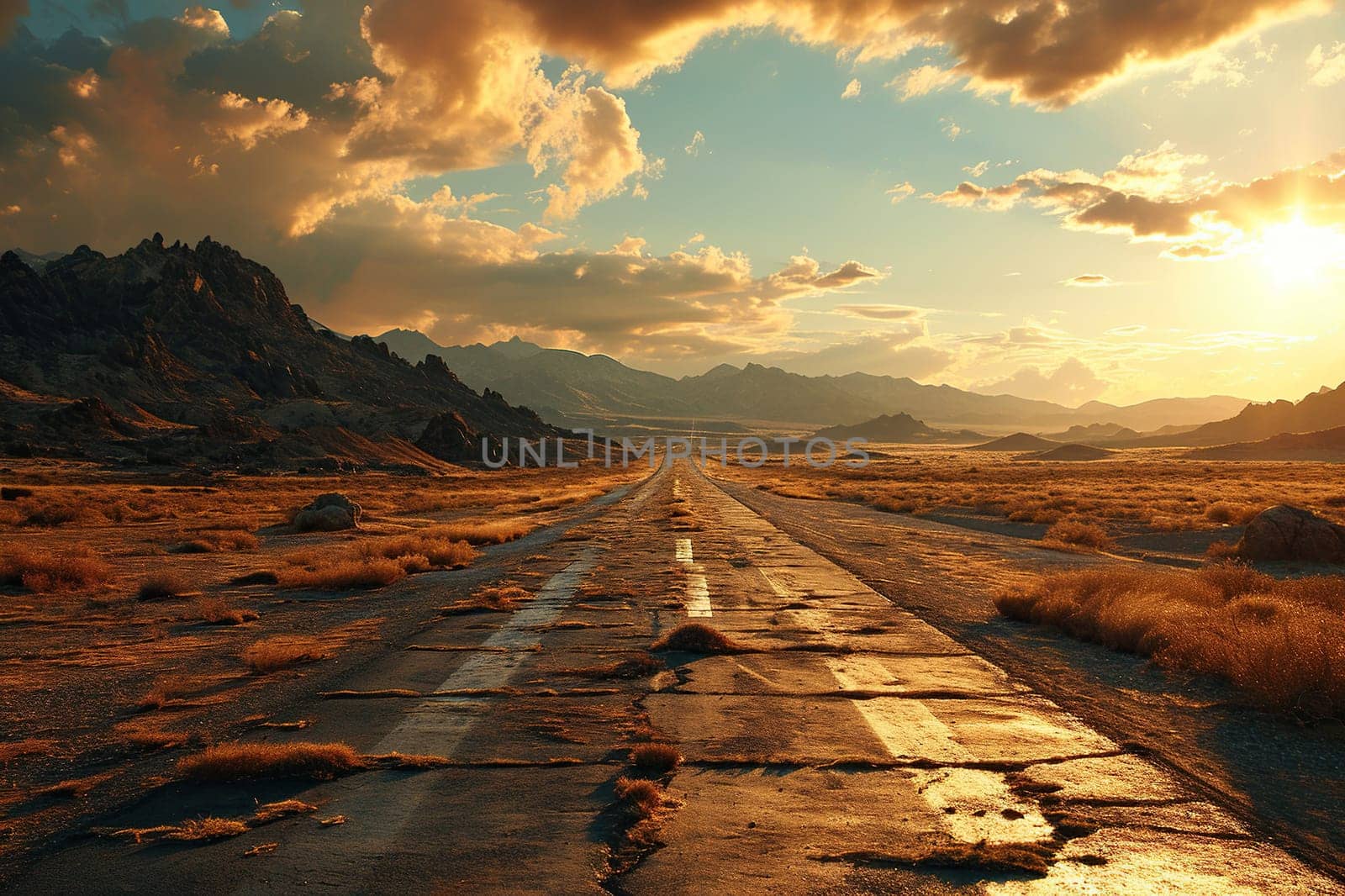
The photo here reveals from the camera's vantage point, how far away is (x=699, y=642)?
1071 centimetres

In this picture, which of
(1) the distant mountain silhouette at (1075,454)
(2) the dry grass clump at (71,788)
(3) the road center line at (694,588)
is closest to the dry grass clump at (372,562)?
(3) the road center line at (694,588)

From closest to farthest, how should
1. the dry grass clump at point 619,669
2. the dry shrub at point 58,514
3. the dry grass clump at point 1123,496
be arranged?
the dry grass clump at point 619,669, the dry shrub at point 58,514, the dry grass clump at point 1123,496

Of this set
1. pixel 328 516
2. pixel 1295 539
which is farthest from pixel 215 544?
pixel 1295 539

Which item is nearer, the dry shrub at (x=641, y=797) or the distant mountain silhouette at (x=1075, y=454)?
the dry shrub at (x=641, y=797)

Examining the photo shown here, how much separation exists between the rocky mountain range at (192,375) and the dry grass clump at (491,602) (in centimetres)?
6722

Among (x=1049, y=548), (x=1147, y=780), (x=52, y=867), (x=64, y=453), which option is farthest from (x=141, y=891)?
(x=64, y=453)

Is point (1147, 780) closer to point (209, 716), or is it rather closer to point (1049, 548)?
point (209, 716)

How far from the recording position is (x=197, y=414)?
9844 centimetres

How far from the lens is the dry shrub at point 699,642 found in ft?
35.0

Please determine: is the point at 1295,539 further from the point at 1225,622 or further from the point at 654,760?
the point at 654,760

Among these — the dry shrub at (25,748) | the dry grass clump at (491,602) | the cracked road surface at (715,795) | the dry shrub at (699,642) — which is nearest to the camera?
the cracked road surface at (715,795)

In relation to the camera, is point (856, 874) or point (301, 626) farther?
point (301, 626)

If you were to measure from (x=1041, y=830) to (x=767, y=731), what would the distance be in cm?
264

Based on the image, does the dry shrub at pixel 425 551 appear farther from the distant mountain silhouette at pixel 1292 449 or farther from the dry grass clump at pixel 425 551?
the distant mountain silhouette at pixel 1292 449
